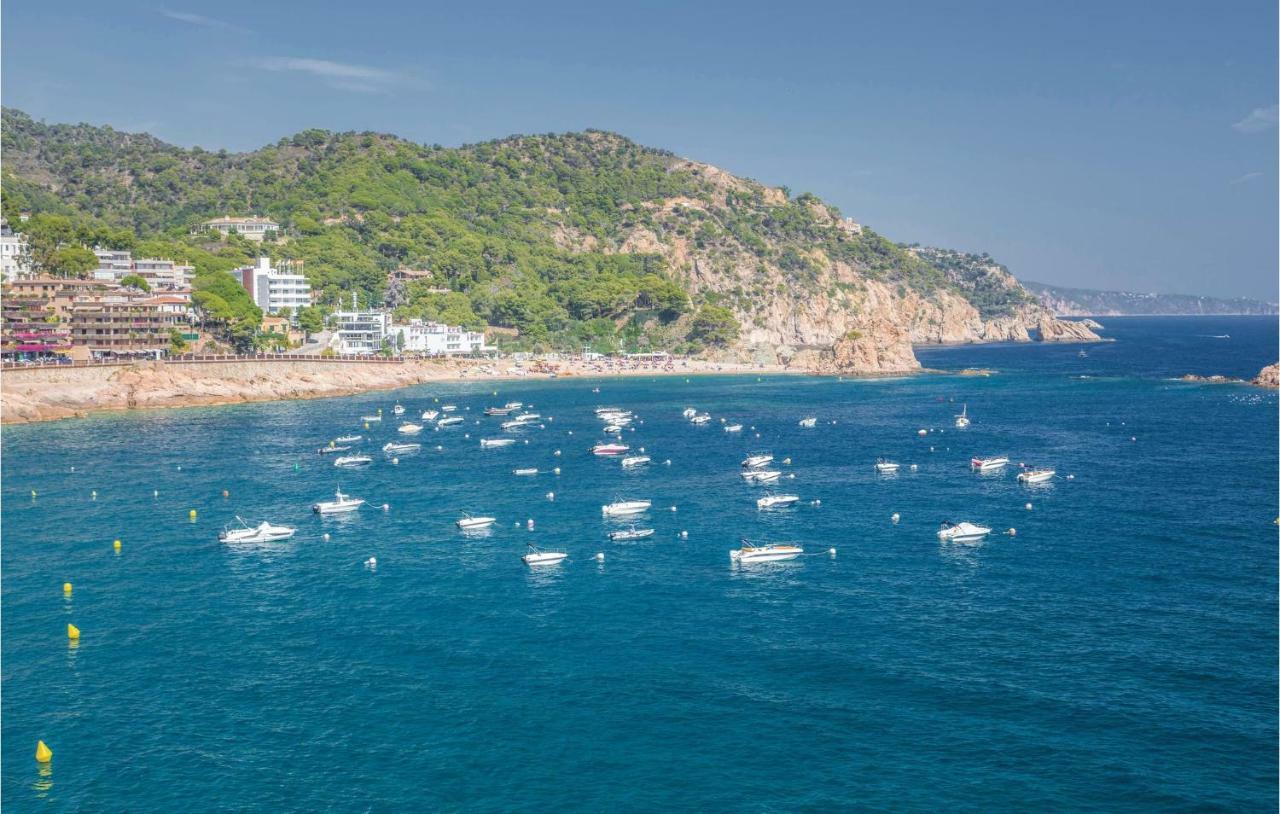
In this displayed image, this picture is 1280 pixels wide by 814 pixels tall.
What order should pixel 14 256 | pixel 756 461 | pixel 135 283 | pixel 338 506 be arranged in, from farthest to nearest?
pixel 14 256 → pixel 135 283 → pixel 756 461 → pixel 338 506

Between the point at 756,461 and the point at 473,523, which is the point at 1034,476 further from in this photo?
the point at 473,523

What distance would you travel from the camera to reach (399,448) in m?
118

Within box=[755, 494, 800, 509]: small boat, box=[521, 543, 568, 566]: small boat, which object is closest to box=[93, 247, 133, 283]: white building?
box=[521, 543, 568, 566]: small boat

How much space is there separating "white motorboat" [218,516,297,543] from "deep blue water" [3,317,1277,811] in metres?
1.33

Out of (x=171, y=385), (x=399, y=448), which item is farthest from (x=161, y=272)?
(x=399, y=448)

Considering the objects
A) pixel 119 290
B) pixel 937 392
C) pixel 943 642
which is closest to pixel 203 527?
pixel 943 642

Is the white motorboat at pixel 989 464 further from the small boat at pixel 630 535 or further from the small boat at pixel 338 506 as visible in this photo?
the small boat at pixel 338 506

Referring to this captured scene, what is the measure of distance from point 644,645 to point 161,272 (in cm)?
16749

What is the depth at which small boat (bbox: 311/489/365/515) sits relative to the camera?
86.5 m

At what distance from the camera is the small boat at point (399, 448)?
116 metres

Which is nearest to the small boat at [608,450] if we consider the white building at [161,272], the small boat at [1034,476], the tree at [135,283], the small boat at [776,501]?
the small boat at [776,501]

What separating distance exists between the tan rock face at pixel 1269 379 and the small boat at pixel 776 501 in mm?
129840

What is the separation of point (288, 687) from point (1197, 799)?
42.7 meters

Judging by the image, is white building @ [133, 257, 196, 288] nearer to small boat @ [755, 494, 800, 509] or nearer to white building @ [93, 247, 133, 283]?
white building @ [93, 247, 133, 283]
